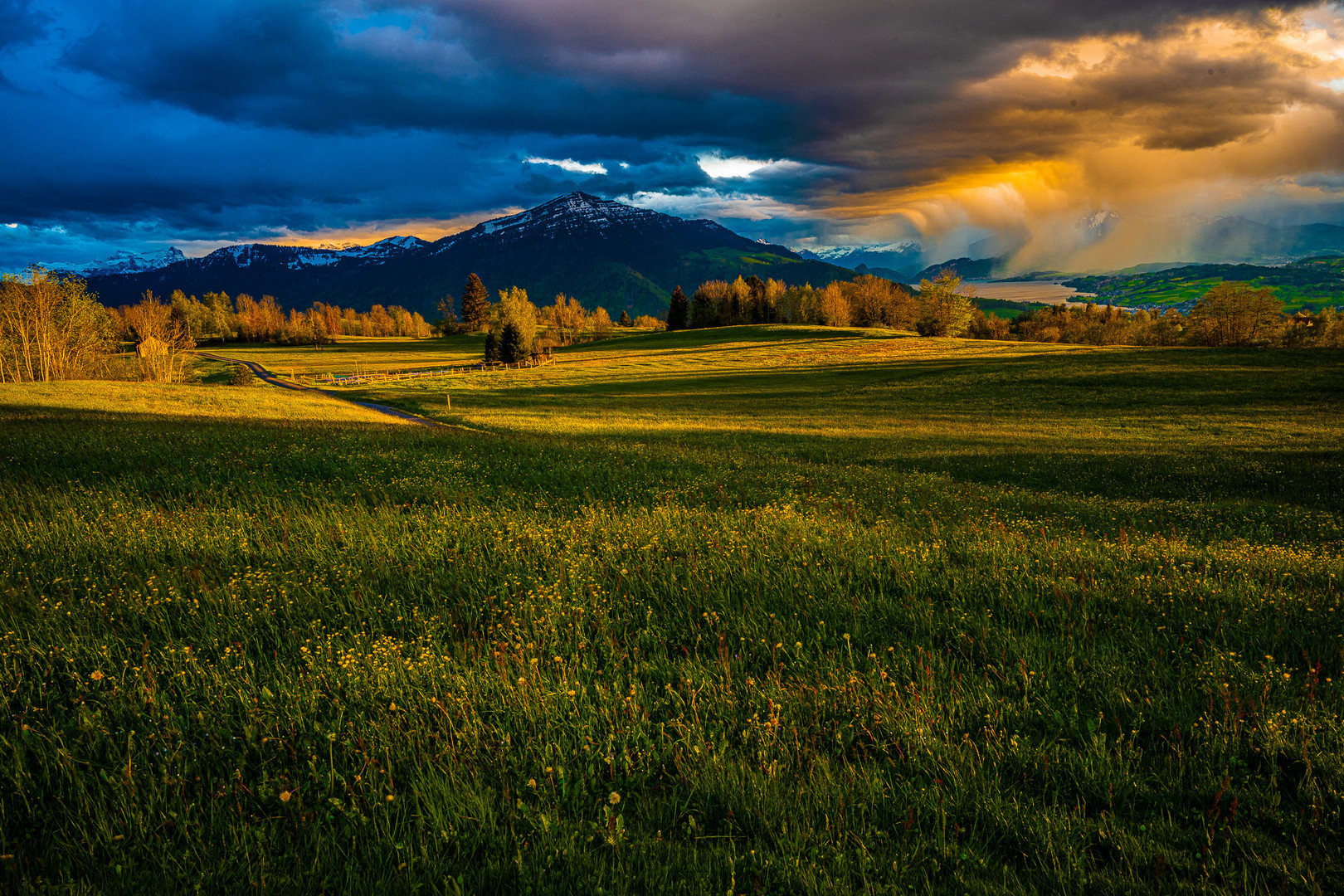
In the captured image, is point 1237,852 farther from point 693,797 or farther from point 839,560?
point 839,560

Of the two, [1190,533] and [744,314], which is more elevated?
[744,314]

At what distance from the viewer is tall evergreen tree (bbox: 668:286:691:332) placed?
160 metres

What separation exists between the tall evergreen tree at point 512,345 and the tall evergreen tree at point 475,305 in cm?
7480

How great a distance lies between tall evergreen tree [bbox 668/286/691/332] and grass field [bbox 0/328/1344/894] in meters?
156

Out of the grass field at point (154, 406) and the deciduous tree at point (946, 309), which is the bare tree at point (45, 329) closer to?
the grass field at point (154, 406)

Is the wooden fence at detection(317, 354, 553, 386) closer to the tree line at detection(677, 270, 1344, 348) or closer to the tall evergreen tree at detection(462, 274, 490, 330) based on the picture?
the tree line at detection(677, 270, 1344, 348)

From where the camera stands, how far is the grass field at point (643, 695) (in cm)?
263

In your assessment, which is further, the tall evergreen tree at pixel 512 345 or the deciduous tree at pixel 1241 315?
the tall evergreen tree at pixel 512 345

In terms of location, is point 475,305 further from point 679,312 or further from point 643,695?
point 643,695

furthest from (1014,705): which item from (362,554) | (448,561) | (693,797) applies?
(362,554)

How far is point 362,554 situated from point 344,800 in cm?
363

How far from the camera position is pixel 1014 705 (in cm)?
375

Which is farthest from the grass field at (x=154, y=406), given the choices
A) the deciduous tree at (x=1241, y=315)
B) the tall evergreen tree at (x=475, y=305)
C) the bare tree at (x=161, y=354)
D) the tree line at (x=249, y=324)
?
the tree line at (x=249, y=324)

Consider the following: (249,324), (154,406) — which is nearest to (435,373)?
(154,406)
